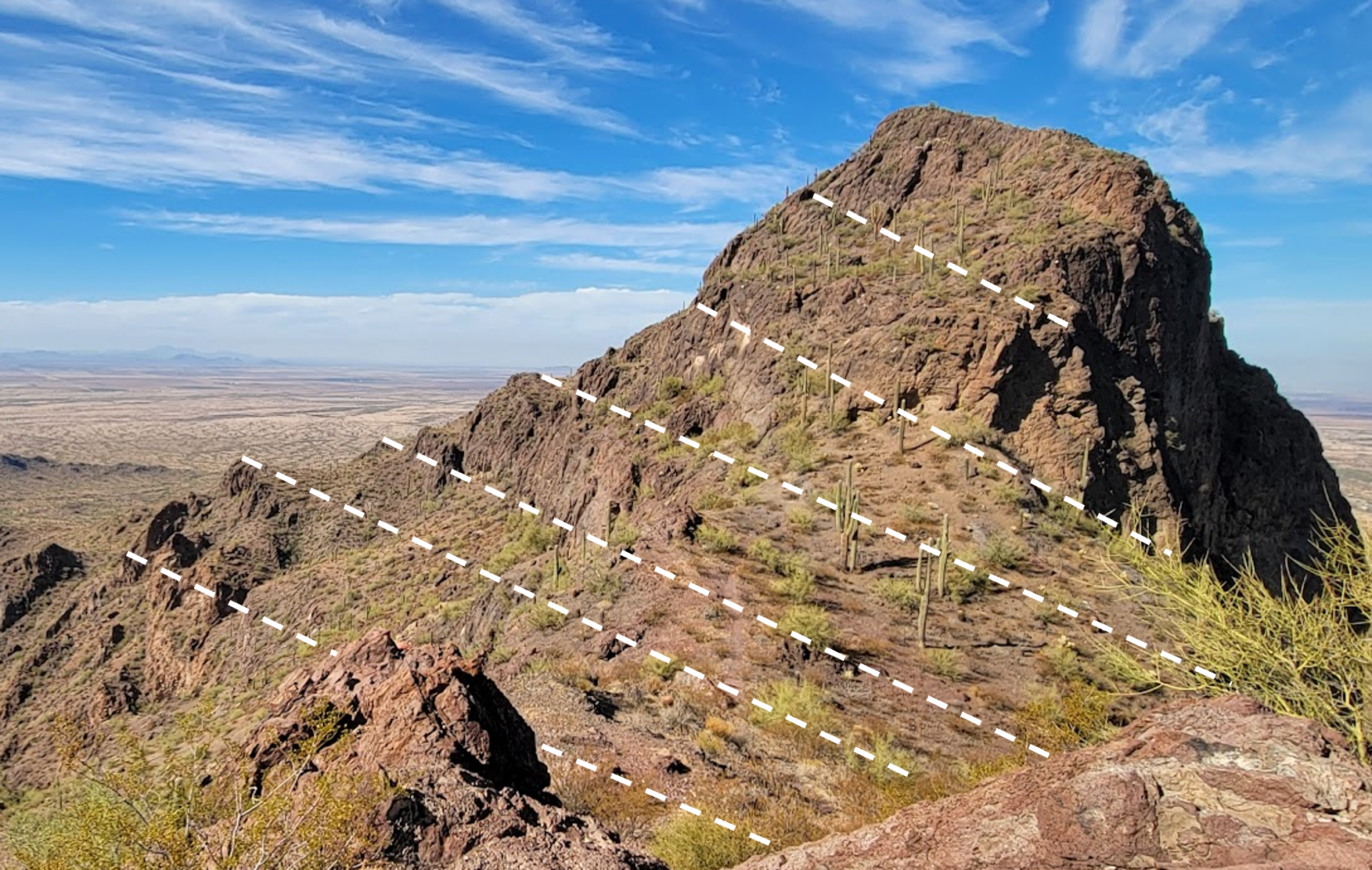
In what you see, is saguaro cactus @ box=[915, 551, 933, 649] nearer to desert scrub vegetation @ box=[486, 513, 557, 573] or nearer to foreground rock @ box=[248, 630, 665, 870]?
foreground rock @ box=[248, 630, 665, 870]

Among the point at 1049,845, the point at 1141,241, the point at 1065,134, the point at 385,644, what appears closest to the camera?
the point at 1049,845

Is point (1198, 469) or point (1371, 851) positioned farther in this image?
point (1198, 469)

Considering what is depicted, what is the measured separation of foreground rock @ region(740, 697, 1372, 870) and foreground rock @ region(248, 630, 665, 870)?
84.1 inches

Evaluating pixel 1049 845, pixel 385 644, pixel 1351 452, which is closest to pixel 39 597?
pixel 385 644

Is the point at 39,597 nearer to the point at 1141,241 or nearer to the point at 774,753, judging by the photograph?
the point at 774,753

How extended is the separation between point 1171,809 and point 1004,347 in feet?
73.7

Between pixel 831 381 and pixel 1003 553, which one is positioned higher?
pixel 831 381

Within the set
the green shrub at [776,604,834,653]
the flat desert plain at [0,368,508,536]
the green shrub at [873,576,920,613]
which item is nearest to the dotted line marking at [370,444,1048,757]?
the green shrub at [776,604,834,653]

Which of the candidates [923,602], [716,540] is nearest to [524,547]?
[716,540]

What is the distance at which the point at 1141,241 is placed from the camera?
30438 millimetres

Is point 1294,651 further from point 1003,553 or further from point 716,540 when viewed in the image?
point 716,540

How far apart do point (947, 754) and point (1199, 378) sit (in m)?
28.4

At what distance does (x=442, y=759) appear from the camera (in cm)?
732

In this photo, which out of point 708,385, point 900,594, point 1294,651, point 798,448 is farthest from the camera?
point 708,385
